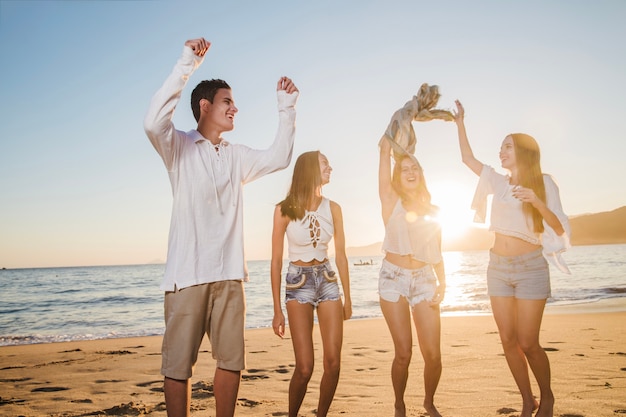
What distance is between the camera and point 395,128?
4.58 meters

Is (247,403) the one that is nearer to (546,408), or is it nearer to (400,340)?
(400,340)

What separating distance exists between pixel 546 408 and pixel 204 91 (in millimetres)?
3838

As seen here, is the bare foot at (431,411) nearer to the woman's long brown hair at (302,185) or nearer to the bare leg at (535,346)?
the bare leg at (535,346)

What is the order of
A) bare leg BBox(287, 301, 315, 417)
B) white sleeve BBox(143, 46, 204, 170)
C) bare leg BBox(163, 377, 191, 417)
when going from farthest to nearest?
bare leg BBox(287, 301, 315, 417)
bare leg BBox(163, 377, 191, 417)
white sleeve BBox(143, 46, 204, 170)

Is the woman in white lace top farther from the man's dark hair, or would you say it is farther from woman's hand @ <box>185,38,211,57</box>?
woman's hand @ <box>185,38,211,57</box>

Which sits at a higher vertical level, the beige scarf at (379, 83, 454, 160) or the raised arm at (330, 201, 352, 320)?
the beige scarf at (379, 83, 454, 160)

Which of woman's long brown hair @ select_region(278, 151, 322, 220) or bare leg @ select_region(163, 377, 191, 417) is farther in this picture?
woman's long brown hair @ select_region(278, 151, 322, 220)

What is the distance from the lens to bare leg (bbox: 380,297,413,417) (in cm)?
422

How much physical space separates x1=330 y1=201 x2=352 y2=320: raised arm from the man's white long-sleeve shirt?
1.33m

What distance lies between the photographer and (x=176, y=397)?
3.02m

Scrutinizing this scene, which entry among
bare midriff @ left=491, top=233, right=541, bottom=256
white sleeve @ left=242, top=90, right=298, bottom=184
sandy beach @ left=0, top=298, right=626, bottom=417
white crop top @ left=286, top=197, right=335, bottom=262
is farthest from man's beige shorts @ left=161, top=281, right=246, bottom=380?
bare midriff @ left=491, top=233, right=541, bottom=256

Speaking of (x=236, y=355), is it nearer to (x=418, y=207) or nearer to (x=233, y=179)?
(x=233, y=179)

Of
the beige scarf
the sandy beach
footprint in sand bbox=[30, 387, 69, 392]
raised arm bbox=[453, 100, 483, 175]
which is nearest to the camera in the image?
the beige scarf

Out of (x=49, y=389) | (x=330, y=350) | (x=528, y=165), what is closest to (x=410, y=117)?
(x=528, y=165)
